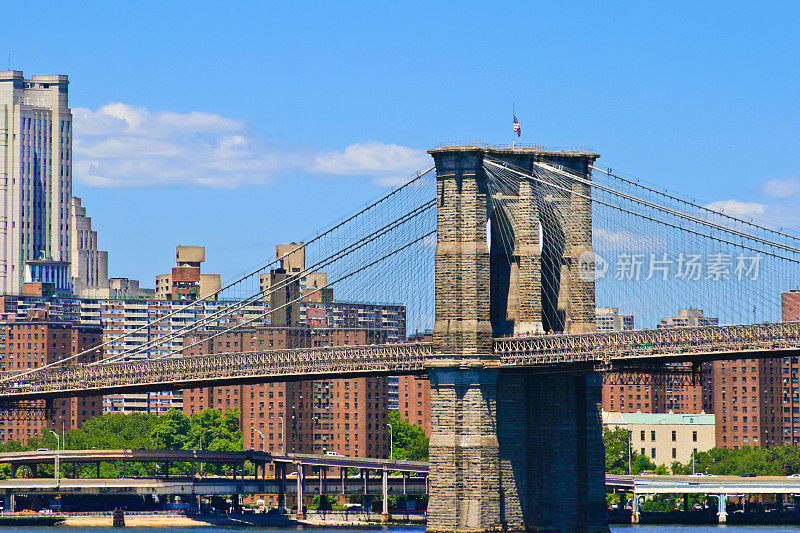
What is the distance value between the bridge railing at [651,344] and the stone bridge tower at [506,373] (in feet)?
8.40

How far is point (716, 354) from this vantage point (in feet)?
335

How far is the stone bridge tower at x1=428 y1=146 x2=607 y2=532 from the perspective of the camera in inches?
4365

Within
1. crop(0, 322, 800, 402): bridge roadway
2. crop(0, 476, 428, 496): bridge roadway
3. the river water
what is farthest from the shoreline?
crop(0, 322, 800, 402): bridge roadway

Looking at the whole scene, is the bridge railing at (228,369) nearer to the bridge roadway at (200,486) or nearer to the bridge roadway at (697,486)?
the bridge roadway at (200,486)

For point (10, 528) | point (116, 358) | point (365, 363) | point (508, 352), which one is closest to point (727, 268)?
point (508, 352)

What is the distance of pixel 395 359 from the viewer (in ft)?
393

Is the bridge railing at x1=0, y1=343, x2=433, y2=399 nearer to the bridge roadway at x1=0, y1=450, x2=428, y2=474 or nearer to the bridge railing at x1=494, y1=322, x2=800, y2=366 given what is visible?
the bridge railing at x1=494, y1=322, x2=800, y2=366

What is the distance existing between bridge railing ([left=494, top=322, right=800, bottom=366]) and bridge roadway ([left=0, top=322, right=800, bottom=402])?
5 cm

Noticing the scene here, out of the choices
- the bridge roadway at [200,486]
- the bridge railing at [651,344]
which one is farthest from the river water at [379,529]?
the bridge railing at [651,344]

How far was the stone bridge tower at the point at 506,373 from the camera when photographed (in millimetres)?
110875

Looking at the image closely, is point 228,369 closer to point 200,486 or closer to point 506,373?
point 506,373

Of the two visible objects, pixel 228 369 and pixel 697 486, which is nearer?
pixel 228 369

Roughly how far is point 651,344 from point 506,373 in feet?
35.2

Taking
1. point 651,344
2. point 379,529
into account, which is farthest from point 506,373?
point 379,529
